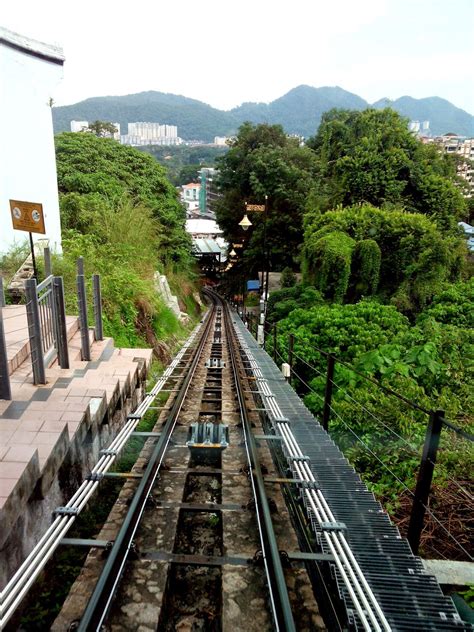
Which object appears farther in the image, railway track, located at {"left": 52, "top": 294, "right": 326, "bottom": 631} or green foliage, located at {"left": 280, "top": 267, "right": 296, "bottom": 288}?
Result: green foliage, located at {"left": 280, "top": 267, "right": 296, "bottom": 288}

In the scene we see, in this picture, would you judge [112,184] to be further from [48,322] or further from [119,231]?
[48,322]

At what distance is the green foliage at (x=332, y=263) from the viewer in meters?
16.0

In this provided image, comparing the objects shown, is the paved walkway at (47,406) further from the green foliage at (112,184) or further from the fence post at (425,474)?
the green foliage at (112,184)

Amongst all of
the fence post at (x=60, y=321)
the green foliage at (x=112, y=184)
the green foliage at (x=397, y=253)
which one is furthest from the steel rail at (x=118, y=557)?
the green foliage at (x=397, y=253)

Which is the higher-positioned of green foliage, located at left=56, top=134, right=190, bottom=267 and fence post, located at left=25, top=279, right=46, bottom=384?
green foliage, located at left=56, top=134, right=190, bottom=267

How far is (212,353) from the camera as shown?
1277 cm

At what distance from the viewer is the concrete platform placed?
2.98 m

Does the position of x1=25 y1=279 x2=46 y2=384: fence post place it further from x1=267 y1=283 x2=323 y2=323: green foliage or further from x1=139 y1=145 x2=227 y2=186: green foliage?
x1=139 y1=145 x2=227 y2=186: green foliage

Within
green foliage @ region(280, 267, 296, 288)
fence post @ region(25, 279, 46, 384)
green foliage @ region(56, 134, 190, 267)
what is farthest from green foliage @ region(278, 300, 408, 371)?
green foliage @ region(280, 267, 296, 288)

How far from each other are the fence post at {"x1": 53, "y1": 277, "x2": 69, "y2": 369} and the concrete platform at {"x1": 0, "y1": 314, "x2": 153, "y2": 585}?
0.16 meters

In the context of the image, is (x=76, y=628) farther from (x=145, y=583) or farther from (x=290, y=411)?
(x=290, y=411)

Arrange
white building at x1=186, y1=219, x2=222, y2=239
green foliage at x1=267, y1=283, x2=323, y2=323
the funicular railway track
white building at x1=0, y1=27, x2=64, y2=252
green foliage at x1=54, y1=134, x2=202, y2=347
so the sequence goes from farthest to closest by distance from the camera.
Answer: white building at x1=186, y1=219, x2=222, y2=239, green foliage at x1=267, y1=283, x2=323, y2=323, white building at x1=0, y1=27, x2=64, y2=252, green foliage at x1=54, y1=134, x2=202, y2=347, the funicular railway track

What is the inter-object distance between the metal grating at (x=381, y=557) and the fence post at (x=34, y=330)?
323 centimetres

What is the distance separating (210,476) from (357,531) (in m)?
1.94
